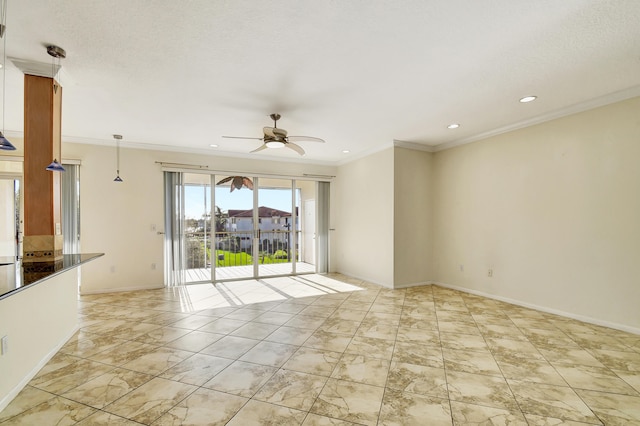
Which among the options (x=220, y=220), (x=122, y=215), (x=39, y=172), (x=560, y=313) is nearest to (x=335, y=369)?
(x=39, y=172)

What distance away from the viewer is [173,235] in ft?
17.5

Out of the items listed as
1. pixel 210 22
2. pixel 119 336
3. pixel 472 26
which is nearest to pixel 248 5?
pixel 210 22

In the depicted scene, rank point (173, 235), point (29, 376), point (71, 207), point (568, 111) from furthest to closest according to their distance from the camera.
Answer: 1. point (173, 235)
2. point (71, 207)
3. point (568, 111)
4. point (29, 376)

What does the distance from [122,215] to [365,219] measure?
4438 millimetres

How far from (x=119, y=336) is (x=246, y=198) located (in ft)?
11.4

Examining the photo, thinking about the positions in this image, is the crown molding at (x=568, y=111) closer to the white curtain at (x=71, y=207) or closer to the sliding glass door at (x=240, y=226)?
the sliding glass door at (x=240, y=226)

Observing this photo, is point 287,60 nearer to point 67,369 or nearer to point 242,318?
point 242,318

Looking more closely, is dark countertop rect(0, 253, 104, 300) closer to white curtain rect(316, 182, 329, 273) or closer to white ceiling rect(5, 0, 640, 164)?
white ceiling rect(5, 0, 640, 164)

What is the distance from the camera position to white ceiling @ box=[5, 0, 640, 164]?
1898mm

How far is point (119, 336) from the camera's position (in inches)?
122

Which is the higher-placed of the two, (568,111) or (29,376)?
(568,111)

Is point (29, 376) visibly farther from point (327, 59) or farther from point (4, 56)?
point (327, 59)

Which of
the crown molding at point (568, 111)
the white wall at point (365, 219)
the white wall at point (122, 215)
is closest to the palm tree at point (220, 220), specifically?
the white wall at point (122, 215)

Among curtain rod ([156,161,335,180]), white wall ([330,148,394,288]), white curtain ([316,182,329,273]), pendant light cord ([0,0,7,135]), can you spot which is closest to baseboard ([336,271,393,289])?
white wall ([330,148,394,288])
